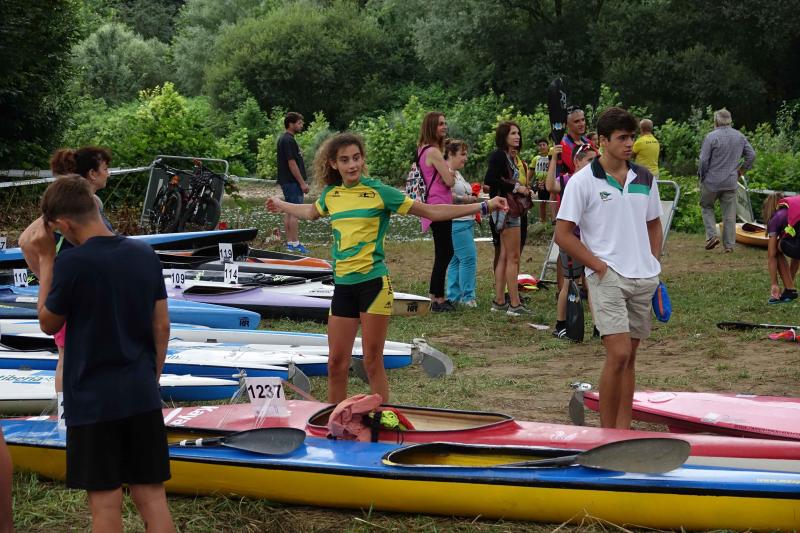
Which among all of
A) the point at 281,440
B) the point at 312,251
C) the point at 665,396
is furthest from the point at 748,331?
the point at 312,251

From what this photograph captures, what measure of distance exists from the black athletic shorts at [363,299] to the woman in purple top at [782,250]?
195 inches

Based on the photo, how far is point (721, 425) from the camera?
210 inches

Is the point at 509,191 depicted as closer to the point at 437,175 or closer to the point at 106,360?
the point at 437,175

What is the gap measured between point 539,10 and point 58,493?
109 ft

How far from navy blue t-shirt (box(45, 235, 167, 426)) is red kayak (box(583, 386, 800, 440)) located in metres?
3.04

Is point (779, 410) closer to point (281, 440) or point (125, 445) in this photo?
point (281, 440)

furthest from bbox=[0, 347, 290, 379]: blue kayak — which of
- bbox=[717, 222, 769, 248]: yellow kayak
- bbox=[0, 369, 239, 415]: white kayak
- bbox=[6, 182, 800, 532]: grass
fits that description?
bbox=[717, 222, 769, 248]: yellow kayak

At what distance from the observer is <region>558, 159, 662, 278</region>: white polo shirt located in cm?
506

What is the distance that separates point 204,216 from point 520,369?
7475 millimetres

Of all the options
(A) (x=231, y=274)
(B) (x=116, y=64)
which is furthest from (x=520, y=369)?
(B) (x=116, y=64)

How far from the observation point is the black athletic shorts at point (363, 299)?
5363 mm

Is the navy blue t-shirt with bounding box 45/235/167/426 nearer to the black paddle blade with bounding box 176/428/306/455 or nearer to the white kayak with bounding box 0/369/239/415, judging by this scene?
the black paddle blade with bounding box 176/428/306/455

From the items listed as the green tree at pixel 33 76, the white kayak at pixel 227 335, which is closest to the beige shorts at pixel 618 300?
the white kayak at pixel 227 335

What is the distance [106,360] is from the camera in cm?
346
